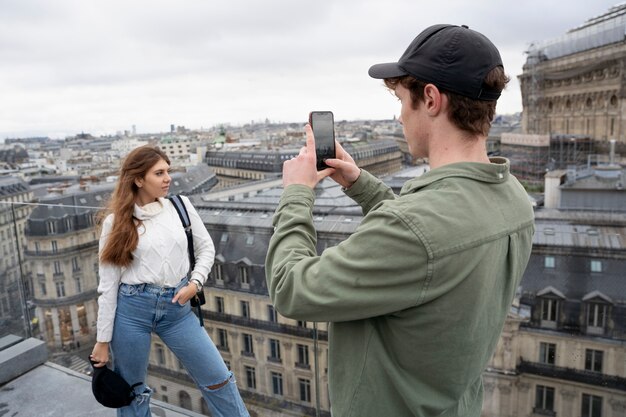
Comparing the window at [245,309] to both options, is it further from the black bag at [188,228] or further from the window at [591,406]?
the window at [591,406]

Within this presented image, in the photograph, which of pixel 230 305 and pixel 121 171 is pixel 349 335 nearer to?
pixel 121 171

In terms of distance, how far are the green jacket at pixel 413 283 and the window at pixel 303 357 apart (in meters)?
2.04

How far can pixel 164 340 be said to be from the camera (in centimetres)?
305

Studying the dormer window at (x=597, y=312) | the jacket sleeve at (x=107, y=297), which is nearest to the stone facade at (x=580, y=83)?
the dormer window at (x=597, y=312)

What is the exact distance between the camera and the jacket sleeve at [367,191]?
6.85 ft

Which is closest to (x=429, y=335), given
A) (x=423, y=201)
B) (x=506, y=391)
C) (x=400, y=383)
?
(x=400, y=383)

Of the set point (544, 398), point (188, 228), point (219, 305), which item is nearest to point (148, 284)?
point (188, 228)

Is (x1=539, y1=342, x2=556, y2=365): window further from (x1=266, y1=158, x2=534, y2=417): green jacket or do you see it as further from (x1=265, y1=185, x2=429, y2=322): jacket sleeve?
(x1=265, y1=185, x2=429, y2=322): jacket sleeve

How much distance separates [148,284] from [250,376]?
1641 mm

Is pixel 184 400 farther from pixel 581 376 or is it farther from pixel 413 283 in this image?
pixel 413 283

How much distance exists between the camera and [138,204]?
298 cm

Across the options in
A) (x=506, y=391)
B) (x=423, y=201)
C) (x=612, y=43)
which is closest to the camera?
(x=423, y=201)

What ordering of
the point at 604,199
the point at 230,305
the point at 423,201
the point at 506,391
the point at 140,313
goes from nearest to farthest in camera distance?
1. the point at 423,201
2. the point at 140,313
3. the point at 506,391
4. the point at 230,305
5. the point at 604,199

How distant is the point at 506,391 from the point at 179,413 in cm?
208
